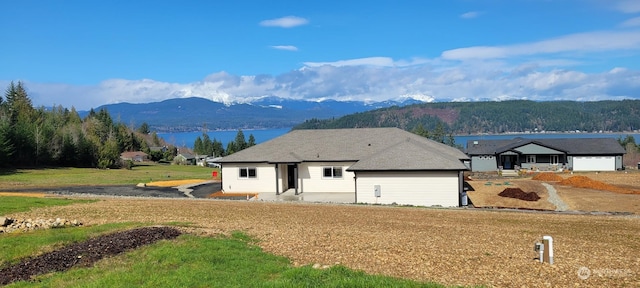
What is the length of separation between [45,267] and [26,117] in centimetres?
9353

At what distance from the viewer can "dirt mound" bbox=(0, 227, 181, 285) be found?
432 inches

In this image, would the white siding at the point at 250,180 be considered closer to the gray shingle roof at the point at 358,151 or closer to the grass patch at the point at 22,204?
the gray shingle roof at the point at 358,151

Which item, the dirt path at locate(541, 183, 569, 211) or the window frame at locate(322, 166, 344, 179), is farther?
the window frame at locate(322, 166, 344, 179)

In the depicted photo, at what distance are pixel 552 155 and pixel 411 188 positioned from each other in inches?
1697

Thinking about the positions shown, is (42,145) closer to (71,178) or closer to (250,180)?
(71,178)

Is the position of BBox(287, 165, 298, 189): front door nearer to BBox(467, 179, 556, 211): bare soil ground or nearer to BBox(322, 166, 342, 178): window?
BBox(322, 166, 342, 178): window

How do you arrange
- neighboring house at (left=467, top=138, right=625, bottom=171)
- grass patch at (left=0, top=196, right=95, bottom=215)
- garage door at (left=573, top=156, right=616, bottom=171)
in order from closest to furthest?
grass patch at (left=0, top=196, right=95, bottom=215)
garage door at (left=573, top=156, right=616, bottom=171)
neighboring house at (left=467, top=138, right=625, bottom=171)

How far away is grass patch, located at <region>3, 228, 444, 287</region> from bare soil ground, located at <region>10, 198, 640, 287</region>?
0.92 meters

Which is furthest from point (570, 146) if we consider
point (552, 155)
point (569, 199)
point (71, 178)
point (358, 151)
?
point (71, 178)

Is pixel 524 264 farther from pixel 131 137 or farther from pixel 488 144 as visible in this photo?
pixel 131 137

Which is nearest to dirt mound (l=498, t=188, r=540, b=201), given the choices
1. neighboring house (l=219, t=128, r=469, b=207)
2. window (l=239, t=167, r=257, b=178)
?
neighboring house (l=219, t=128, r=469, b=207)

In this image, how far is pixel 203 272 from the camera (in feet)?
33.8

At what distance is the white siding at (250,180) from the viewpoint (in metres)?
39.3

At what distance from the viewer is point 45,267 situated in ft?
37.0
